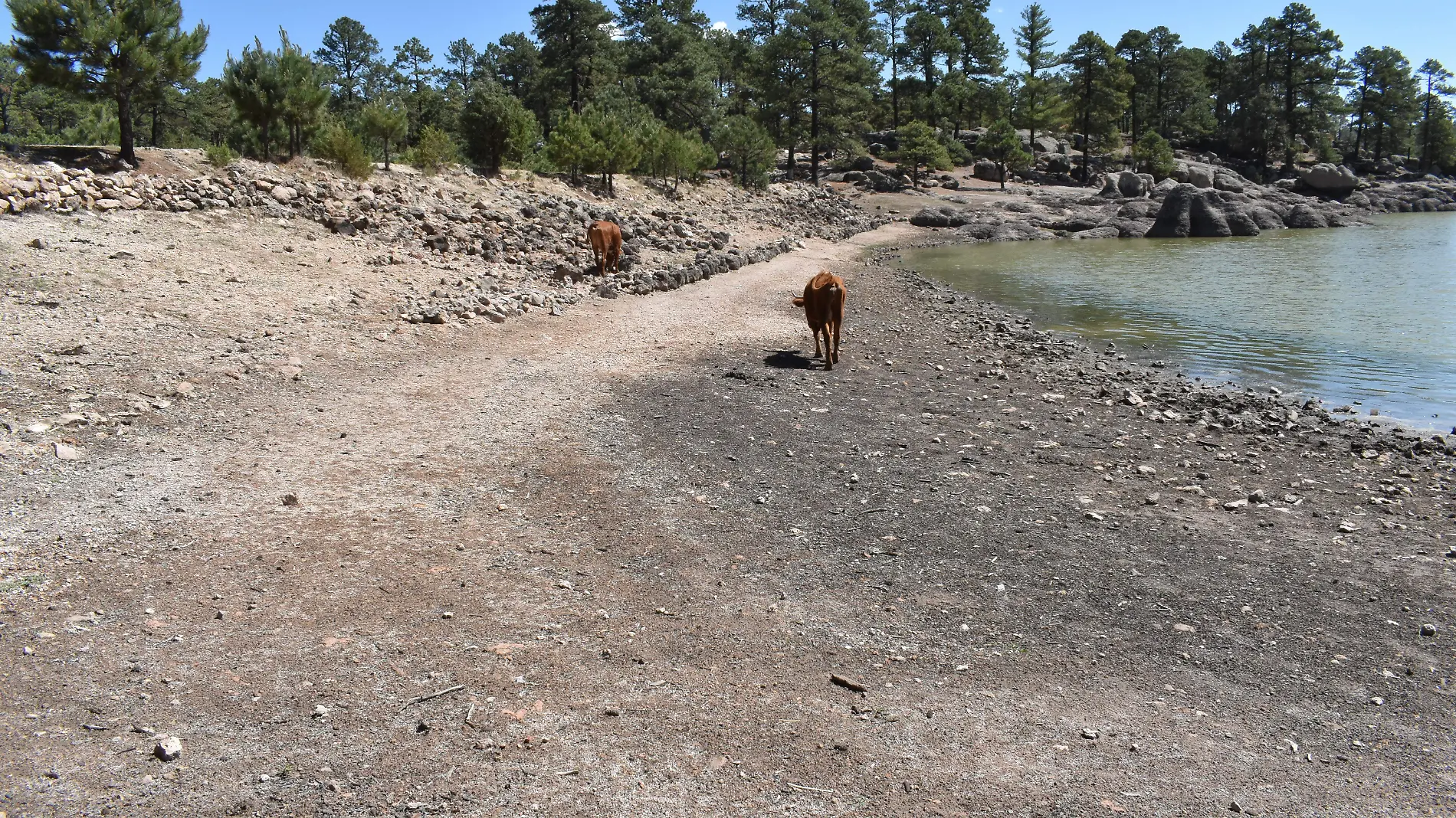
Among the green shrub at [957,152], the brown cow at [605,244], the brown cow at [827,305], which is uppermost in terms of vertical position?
the green shrub at [957,152]

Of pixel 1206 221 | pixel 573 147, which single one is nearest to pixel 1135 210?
pixel 1206 221

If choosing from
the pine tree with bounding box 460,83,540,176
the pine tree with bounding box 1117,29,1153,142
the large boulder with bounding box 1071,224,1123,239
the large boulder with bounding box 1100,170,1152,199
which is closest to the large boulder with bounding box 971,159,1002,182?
the large boulder with bounding box 1100,170,1152,199

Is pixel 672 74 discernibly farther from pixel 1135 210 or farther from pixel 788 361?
pixel 788 361

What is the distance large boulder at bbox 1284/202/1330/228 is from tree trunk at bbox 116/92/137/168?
58825 mm

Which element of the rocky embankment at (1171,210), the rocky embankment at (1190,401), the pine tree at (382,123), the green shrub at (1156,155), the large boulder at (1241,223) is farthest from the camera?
the green shrub at (1156,155)

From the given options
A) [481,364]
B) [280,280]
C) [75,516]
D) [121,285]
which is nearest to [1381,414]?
[481,364]

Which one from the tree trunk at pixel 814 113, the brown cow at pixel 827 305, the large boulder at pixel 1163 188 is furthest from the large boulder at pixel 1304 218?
the brown cow at pixel 827 305

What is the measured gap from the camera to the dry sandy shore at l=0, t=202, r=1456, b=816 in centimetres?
412

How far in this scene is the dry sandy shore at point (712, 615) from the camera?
4.12m

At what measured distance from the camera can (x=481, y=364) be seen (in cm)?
1236

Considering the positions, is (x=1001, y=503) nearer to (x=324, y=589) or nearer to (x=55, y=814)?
(x=324, y=589)

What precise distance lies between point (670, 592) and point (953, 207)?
170 ft

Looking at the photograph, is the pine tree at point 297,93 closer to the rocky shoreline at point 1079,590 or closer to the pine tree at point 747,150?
the rocky shoreline at point 1079,590

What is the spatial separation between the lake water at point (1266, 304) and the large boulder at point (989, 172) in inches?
1031
